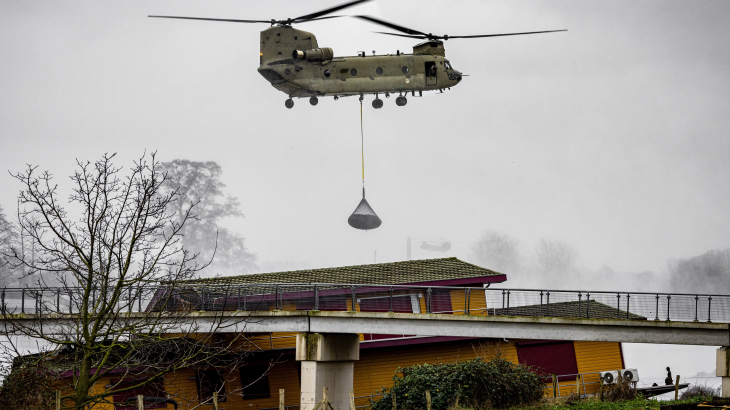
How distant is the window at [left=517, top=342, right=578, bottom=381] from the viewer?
33.4m

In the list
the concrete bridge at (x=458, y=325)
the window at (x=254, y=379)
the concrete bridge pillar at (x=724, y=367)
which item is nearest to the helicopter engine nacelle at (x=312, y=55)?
the concrete bridge at (x=458, y=325)

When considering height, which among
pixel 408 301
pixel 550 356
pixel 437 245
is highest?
pixel 437 245

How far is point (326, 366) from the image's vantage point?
27.0 m

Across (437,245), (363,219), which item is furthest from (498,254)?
(363,219)

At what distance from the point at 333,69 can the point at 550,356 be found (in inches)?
677

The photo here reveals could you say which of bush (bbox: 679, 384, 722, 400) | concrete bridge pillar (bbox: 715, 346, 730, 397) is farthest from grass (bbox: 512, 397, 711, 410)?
bush (bbox: 679, 384, 722, 400)

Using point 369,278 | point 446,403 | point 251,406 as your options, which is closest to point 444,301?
point 369,278

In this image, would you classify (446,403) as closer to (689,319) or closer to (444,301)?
(444,301)

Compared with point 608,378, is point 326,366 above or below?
above

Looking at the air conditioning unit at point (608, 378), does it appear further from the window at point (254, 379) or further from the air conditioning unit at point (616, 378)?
the window at point (254, 379)

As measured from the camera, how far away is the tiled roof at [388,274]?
108 feet

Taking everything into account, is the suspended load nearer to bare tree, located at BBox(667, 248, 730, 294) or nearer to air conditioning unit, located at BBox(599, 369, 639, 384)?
air conditioning unit, located at BBox(599, 369, 639, 384)

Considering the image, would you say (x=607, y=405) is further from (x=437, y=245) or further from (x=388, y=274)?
(x=437, y=245)

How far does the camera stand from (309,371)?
26625 mm
